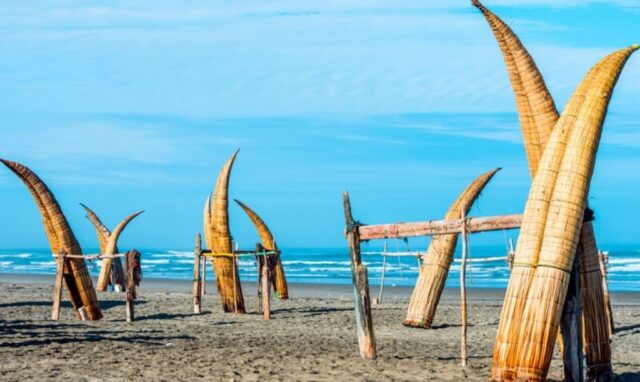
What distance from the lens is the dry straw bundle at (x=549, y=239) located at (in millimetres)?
9188

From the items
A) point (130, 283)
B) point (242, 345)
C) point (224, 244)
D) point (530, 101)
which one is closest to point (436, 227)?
point (530, 101)

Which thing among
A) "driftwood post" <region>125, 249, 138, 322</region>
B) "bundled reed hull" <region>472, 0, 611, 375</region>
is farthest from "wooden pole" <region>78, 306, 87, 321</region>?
"bundled reed hull" <region>472, 0, 611, 375</region>

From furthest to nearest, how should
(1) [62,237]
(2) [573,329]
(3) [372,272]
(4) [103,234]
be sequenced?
1. (3) [372,272]
2. (4) [103,234]
3. (1) [62,237]
4. (2) [573,329]

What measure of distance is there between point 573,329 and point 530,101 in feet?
8.10

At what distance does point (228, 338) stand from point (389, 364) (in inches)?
151

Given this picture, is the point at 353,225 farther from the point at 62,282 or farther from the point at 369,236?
the point at 62,282

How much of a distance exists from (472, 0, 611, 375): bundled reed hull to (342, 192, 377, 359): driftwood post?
2.53m

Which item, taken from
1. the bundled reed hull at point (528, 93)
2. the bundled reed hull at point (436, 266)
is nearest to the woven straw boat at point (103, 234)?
the bundled reed hull at point (436, 266)

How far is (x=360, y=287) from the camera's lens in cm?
1219

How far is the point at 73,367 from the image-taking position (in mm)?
11305

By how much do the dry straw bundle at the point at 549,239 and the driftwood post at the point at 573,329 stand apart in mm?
405

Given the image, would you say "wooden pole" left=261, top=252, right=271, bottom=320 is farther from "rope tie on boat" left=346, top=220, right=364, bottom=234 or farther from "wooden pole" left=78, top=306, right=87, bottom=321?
"rope tie on boat" left=346, top=220, right=364, bottom=234

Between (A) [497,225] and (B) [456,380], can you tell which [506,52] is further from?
(B) [456,380]

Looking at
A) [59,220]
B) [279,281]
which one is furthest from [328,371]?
[279,281]
